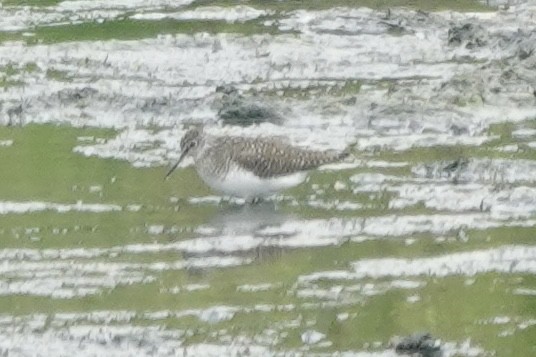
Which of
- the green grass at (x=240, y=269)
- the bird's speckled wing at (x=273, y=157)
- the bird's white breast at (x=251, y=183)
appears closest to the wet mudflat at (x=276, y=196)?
the green grass at (x=240, y=269)

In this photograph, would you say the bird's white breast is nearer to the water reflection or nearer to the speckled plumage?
the speckled plumage

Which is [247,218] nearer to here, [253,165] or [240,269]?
[253,165]

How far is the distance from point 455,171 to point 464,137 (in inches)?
61.2

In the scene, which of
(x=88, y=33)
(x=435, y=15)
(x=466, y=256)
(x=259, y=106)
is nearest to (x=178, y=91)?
(x=259, y=106)

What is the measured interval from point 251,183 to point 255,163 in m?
0.18

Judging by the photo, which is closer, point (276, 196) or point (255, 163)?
point (255, 163)

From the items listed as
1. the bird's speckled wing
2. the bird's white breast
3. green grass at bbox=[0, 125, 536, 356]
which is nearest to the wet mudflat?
green grass at bbox=[0, 125, 536, 356]

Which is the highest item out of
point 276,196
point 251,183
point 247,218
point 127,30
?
point 251,183

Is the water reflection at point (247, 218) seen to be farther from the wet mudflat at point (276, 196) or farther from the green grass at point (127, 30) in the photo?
the green grass at point (127, 30)

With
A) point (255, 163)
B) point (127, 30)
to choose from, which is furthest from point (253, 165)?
point (127, 30)

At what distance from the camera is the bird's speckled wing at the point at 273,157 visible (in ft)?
53.9

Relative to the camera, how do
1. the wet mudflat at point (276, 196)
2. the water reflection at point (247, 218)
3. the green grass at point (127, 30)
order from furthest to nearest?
the green grass at point (127, 30), the water reflection at point (247, 218), the wet mudflat at point (276, 196)

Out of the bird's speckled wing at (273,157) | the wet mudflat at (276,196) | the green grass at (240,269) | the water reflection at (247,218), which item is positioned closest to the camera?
the green grass at (240,269)

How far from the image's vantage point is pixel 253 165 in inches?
650
